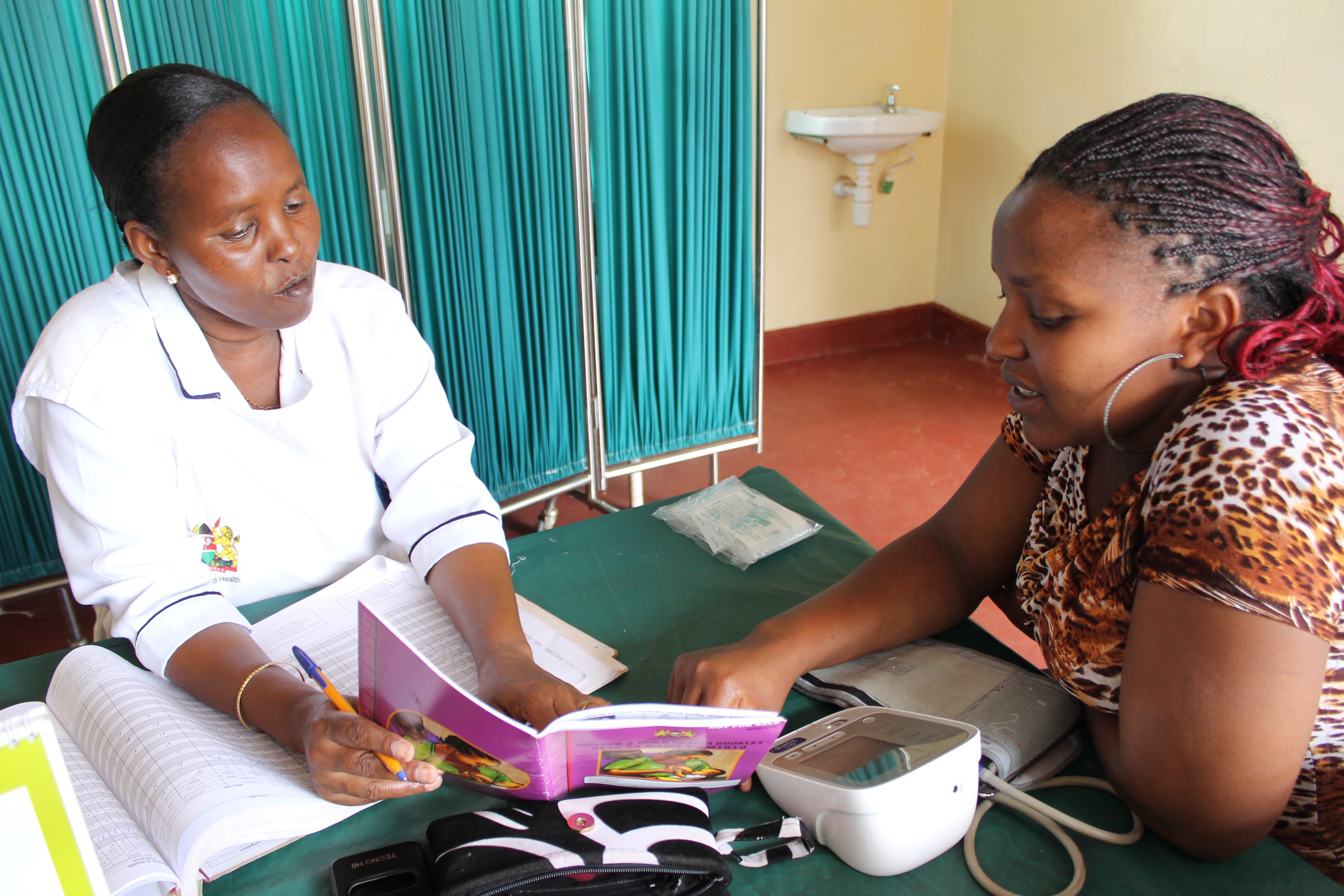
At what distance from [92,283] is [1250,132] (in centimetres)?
233

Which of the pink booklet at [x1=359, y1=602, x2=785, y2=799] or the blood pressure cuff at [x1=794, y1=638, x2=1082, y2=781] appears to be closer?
the pink booklet at [x1=359, y1=602, x2=785, y2=799]

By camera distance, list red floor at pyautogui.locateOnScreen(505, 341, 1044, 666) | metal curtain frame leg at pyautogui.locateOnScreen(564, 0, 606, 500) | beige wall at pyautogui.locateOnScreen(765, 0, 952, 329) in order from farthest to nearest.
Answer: beige wall at pyautogui.locateOnScreen(765, 0, 952, 329), red floor at pyautogui.locateOnScreen(505, 341, 1044, 666), metal curtain frame leg at pyautogui.locateOnScreen(564, 0, 606, 500)

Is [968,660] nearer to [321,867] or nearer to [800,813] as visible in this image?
[800,813]

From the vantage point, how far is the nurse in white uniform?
125cm

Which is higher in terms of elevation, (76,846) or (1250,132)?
(1250,132)

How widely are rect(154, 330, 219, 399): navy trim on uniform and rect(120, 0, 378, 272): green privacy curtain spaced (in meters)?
0.90

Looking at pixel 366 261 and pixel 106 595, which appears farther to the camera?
pixel 366 261

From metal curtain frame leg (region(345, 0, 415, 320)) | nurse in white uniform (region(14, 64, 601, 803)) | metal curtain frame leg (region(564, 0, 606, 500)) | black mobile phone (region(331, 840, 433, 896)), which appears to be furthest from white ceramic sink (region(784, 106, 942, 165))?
black mobile phone (region(331, 840, 433, 896))

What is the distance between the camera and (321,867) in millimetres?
944

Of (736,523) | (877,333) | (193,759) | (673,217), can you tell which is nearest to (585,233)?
(673,217)

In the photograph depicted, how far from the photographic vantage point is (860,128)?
414 centimetres

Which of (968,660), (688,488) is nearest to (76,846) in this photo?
(968,660)

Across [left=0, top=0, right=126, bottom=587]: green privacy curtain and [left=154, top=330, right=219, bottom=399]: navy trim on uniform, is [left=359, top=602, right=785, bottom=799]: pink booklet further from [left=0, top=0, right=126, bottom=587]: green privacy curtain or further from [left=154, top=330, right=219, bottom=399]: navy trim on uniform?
[left=0, top=0, right=126, bottom=587]: green privacy curtain

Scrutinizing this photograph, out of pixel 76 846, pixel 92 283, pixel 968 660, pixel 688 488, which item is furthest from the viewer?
pixel 688 488
